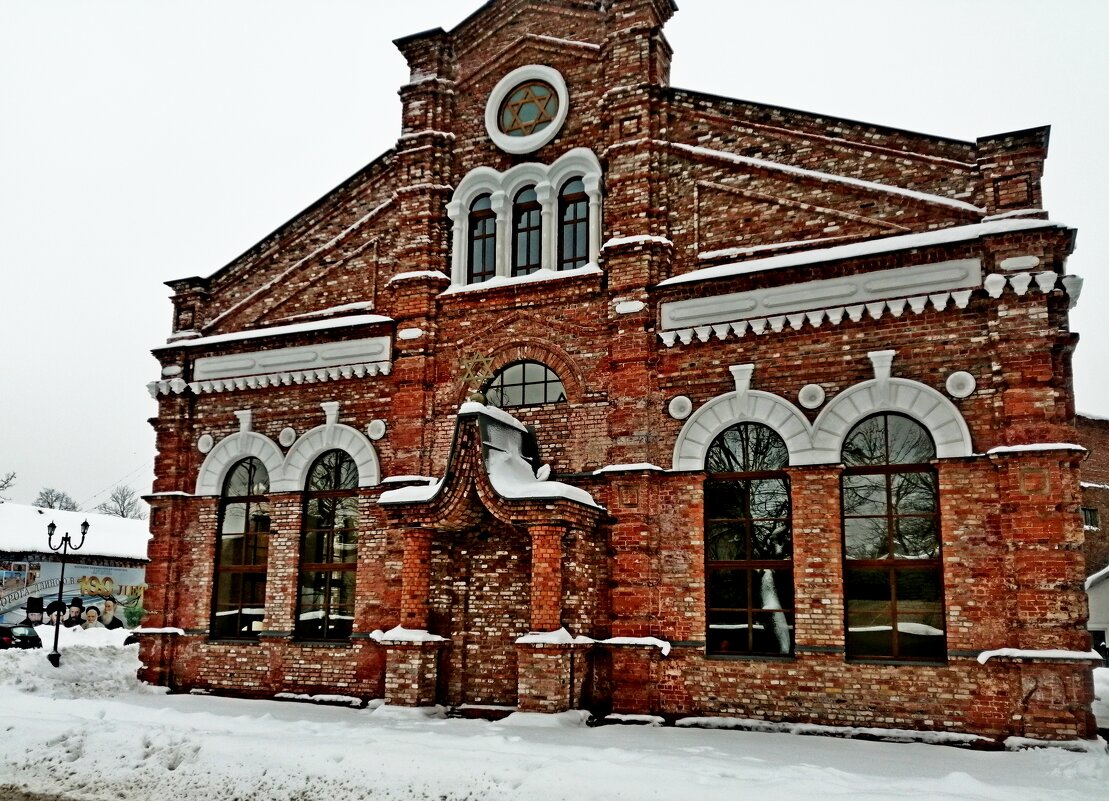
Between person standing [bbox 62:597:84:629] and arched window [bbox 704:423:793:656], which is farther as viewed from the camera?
person standing [bbox 62:597:84:629]

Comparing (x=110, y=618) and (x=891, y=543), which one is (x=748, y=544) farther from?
(x=110, y=618)

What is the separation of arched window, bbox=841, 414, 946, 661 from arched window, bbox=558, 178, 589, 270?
5.05 m

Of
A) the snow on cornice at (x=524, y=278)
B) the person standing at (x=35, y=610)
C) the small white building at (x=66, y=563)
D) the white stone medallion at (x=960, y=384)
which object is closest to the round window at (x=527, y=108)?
the snow on cornice at (x=524, y=278)

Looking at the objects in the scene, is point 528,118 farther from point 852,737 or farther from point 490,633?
point 852,737

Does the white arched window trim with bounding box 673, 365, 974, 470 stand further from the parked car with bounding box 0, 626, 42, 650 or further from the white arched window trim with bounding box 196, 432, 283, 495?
the parked car with bounding box 0, 626, 42, 650

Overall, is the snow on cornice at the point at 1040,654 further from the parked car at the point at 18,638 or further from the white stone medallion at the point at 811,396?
the parked car at the point at 18,638

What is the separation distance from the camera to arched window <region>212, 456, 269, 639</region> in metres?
15.9

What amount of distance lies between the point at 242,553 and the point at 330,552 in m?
1.81

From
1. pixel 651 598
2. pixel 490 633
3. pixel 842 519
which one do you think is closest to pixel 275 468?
pixel 490 633

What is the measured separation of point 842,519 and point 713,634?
2292 mm

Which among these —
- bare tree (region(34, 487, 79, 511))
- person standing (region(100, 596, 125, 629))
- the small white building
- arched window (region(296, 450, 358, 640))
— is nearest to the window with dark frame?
arched window (region(296, 450, 358, 640))

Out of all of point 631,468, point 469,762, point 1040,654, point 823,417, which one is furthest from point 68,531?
point 1040,654

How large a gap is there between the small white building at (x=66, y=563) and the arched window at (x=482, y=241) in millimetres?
22242

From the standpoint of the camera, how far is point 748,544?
1263 centimetres
